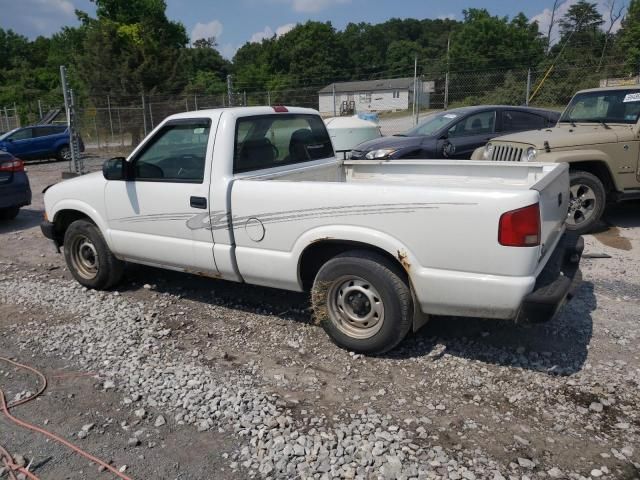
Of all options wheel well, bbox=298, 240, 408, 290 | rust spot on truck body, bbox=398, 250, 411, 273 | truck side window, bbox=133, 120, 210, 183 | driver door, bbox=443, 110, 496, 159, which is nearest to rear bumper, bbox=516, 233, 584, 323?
rust spot on truck body, bbox=398, 250, 411, 273

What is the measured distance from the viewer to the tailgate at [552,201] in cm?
346

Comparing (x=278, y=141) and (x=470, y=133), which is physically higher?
(x=278, y=141)

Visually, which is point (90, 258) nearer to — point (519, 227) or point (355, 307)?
point (355, 307)

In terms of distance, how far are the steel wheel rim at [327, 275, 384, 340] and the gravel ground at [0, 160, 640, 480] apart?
9.4 inches

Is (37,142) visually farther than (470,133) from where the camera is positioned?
Yes

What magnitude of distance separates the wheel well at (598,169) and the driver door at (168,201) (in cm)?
498

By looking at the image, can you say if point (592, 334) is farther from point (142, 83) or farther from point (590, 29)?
point (590, 29)

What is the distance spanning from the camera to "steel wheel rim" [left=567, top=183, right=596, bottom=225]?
684cm

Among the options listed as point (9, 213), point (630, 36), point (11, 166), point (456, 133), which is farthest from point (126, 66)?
point (630, 36)

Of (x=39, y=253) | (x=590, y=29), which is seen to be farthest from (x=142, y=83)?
(x=590, y=29)

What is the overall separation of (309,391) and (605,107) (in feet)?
21.4

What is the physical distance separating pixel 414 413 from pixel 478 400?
0.45 metres

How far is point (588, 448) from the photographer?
291cm

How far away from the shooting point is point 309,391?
3.60 meters
